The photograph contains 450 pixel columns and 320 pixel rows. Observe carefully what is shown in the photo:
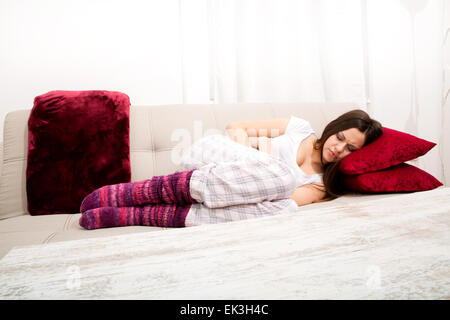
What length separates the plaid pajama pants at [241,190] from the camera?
781 millimetres

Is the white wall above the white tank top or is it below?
above

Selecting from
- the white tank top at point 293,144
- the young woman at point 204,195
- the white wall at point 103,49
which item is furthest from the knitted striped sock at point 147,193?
the white wall at point 103,49

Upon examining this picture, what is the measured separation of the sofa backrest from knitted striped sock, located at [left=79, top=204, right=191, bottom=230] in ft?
1.05

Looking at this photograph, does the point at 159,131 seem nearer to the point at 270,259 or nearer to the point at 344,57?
the point at 270,259

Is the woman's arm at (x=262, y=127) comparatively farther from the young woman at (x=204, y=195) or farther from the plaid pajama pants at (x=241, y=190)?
the plaid pajama pants at (x=241, y=190)

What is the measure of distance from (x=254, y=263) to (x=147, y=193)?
1.83ft

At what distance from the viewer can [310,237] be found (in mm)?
436

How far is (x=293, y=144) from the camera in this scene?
1237mm

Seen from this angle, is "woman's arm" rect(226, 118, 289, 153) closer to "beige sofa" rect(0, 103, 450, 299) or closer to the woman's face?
the woman's face

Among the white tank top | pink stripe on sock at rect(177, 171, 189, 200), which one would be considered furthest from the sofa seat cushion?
the white tank top

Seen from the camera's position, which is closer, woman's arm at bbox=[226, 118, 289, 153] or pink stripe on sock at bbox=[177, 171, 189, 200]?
pink stripe on sock at bbox=[177, 171, 189, 200]

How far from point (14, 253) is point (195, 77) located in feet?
4.67

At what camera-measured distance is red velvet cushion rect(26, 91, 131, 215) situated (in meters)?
1.01

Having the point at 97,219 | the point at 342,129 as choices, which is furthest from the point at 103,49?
the point at 342,129
